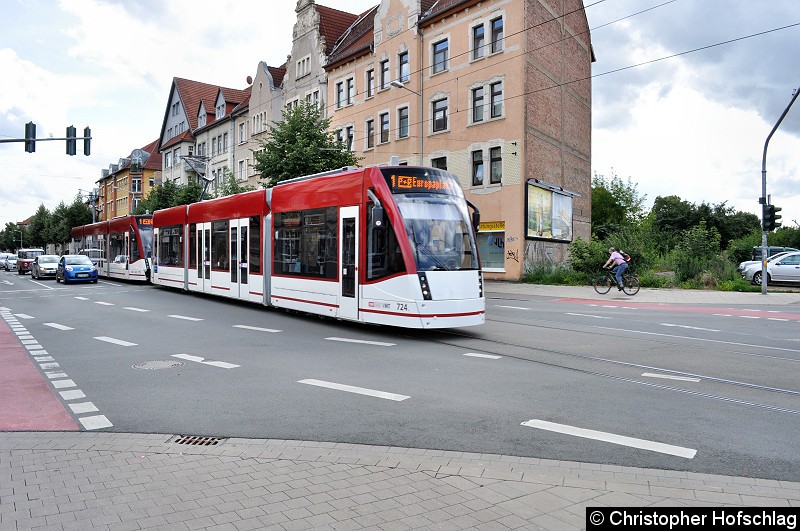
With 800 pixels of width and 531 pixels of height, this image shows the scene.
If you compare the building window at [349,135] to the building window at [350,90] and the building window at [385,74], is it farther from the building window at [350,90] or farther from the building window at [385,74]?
the building window at [385,74]

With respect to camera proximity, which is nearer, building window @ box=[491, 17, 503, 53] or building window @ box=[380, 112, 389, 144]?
building window @ box=[491, 17, 503, 53]

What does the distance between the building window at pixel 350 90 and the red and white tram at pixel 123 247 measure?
55.9ft

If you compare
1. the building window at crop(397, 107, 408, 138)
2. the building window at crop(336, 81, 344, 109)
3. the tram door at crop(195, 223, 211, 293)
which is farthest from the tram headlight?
the building window at crop(336, 81, 344, 109)

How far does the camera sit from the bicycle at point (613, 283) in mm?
24031

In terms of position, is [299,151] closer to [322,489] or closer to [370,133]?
[370,133]

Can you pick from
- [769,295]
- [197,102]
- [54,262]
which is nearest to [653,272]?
[769,295]

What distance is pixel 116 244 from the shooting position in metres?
33.3

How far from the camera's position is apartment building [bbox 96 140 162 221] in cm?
8488

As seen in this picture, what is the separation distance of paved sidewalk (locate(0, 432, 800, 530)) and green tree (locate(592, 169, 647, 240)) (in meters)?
70.2

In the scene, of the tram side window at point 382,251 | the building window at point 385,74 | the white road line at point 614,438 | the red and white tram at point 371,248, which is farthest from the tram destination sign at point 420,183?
the building window at point 385,74

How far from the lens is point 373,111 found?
40156 millimetres

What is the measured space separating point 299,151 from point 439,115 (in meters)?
9.13

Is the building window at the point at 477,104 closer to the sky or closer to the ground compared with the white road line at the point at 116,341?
closer to the sky

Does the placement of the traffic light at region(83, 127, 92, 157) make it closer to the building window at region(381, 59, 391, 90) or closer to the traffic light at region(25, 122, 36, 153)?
the traffic light at region(25, 122, 36, 153)
